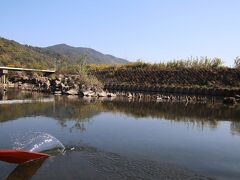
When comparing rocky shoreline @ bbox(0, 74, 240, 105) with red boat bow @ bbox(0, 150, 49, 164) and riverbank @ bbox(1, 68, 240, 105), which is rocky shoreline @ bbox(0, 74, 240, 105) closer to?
riverbank @ bbox(1, 68, 240, 105)

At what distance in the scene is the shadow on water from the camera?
25.6 feet

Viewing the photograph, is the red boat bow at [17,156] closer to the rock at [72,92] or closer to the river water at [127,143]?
the river water at [127,143]

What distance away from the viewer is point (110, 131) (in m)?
13.9

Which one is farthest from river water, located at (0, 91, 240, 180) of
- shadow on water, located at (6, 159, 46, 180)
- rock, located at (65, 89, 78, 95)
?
rock, located at (65, 89, 78, 95)

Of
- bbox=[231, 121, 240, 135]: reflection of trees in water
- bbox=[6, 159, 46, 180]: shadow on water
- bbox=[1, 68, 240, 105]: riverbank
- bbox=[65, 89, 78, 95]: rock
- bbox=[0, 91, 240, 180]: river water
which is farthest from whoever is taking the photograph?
bbox=[1, 68, 240, 105]: riverbank

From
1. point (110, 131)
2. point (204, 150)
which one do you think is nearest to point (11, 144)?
point (110, 131)

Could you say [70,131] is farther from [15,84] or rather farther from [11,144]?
[15,84]

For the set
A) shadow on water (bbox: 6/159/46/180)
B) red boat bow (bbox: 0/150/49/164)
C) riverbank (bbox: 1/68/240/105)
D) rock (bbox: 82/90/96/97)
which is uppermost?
riverbank (bbox: 1/68/240/105)

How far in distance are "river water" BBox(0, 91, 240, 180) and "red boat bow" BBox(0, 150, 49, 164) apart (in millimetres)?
149

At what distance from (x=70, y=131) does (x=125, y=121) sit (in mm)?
4132

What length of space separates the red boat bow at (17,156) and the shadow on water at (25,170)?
0.37ft

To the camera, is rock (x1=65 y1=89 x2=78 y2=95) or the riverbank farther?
the riverbank

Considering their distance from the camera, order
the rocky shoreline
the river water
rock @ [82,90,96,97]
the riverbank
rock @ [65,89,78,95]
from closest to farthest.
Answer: the river water → the rocky shoreline → rock @ [82,90,96,97] → rock @ [65,89,78,95] → the riverbank

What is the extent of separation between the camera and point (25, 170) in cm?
828
